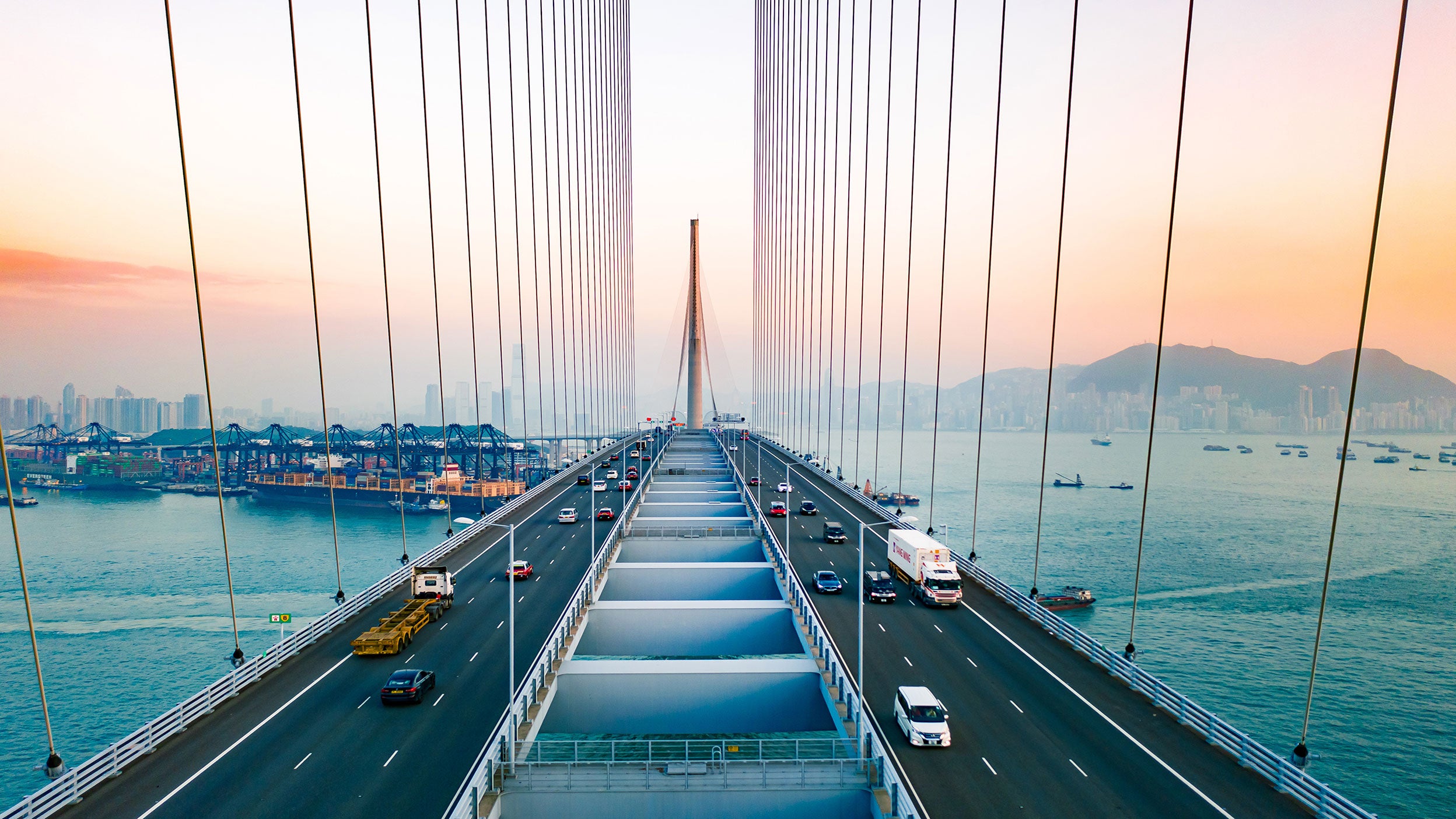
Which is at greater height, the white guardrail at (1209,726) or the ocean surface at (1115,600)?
the white guardrail at (1209,726)

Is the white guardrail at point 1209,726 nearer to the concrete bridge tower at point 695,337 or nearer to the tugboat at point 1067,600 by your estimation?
the tugboat at point 1067,600

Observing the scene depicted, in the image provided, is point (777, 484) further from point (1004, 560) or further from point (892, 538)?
point (892, 538)

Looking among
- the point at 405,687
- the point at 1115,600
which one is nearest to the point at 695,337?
the point at 1115,600

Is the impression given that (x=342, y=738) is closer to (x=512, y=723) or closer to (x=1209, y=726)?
(x=512, y=723)

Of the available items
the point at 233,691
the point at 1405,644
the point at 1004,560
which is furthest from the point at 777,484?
the point at 233,691

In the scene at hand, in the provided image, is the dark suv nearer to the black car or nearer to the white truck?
the white truck

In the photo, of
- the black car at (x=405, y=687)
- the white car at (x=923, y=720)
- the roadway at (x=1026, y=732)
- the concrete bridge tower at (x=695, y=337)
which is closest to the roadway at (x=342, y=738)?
the black car at (x=405, y=687)
